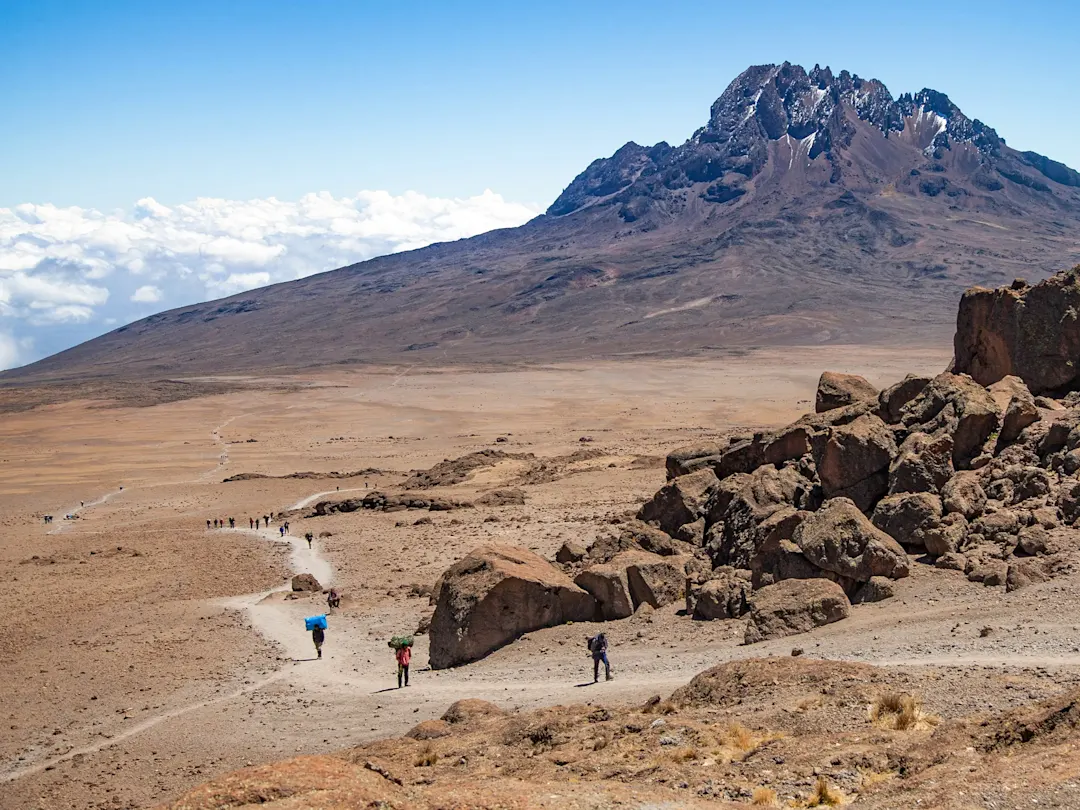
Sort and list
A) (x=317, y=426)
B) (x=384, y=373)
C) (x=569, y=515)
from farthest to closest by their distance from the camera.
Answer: (x=384, y=373)
(x=317, y=426)
(x=569, y=515)

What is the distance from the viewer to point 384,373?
12044 centimetres

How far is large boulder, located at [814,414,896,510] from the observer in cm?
1833

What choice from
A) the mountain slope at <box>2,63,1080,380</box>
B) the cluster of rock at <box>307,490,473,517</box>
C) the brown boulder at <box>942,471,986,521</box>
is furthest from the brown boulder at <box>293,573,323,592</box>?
the mountain slope at <box>2,63,1080,380</box>

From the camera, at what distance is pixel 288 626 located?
20.9m

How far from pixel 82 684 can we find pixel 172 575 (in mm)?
9603

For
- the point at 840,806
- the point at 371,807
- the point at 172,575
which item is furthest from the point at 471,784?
the point at 172,575

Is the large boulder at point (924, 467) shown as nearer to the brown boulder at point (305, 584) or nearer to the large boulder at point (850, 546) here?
the large boulder at point (850, 546)

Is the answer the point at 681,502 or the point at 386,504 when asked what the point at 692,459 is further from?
the point at 386,504

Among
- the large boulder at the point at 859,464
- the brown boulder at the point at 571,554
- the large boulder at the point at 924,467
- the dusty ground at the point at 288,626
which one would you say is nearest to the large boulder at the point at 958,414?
the large boulder at the point at 924,467

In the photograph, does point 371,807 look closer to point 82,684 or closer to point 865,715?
point 865,715

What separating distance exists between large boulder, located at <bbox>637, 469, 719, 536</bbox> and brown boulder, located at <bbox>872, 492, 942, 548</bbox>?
446cm

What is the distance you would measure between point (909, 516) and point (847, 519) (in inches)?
48.3

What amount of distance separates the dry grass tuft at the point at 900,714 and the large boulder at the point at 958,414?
9.08 m

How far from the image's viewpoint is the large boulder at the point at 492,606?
16953 mm
